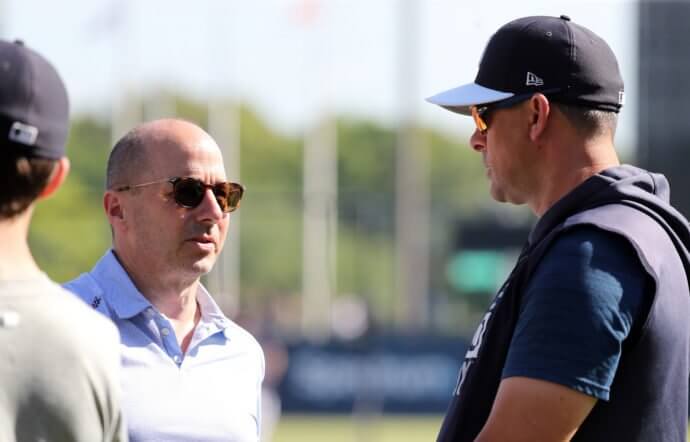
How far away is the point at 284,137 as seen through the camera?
94438 mm

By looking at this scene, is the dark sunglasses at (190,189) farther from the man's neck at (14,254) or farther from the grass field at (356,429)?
the grass field at (356,429)

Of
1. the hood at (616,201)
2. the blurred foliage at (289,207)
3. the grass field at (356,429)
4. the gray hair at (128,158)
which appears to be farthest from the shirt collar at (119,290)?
the blurred foliage at (289,207)

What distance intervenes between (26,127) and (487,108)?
4.17 feet

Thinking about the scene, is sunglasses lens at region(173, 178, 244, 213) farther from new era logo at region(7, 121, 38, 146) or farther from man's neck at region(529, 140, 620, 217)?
new era logo at region(7, 121, 38, 146)

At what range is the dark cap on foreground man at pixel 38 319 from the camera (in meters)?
2.86

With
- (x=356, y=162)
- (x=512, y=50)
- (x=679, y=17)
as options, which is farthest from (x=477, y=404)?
(x=356, y=162)

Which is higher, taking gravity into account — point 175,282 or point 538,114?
point 538,114

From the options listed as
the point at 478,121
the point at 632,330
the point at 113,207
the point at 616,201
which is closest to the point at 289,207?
the point at 113,207

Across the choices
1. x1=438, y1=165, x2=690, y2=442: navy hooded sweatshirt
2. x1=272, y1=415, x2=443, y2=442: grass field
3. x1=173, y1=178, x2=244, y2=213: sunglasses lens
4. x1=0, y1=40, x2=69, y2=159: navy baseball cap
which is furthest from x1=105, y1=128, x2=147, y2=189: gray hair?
x1=272, y1=415, x2=443, y2=442: grass field

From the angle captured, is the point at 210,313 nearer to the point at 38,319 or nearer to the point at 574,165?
the point at 574,165

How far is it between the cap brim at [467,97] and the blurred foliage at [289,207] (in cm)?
2388

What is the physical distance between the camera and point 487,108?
146 inches

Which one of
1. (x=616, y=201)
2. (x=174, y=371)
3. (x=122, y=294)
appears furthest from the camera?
(x=122, y=294)

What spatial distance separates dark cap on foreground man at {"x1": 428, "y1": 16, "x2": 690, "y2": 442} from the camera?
3.30 meters
